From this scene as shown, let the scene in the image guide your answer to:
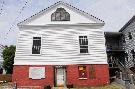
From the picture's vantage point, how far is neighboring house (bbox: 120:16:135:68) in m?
36.1

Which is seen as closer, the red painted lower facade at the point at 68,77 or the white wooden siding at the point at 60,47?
the red painted lower facade at the point at 68,77

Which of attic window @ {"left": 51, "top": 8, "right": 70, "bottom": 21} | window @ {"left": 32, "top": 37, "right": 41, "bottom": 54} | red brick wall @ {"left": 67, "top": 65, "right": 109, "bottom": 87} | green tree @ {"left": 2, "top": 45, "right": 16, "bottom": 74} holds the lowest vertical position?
red brick wall @ {"left": 67, "top": 65, "right": 109, "bottom": 87}

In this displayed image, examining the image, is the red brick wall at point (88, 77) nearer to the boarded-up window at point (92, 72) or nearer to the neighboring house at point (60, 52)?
the neighboring house at point (60, 52)

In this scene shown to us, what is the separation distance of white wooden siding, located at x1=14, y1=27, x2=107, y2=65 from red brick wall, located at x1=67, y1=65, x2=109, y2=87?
2.33 ft

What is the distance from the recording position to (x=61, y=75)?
2977cm

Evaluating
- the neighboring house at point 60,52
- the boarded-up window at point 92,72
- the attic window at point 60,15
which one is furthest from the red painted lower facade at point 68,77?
the attic window at point 60,15

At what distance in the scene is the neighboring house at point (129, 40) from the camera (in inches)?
1420

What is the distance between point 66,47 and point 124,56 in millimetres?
13922

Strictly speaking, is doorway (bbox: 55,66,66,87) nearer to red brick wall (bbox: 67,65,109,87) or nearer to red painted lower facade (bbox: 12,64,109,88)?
red painted lower facade (bbox: 12,64,109,88)

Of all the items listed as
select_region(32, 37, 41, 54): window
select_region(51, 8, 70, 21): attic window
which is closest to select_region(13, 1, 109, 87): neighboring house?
select_region(32, 37, 41, 54): window

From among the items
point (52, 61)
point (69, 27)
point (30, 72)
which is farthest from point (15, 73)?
point (69, 27)

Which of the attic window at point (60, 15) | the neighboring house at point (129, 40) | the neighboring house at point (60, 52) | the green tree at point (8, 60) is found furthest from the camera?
the green tree at point (8, 60)

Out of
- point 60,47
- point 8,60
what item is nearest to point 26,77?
point 60,47

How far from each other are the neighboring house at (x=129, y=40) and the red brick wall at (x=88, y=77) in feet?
25.5
